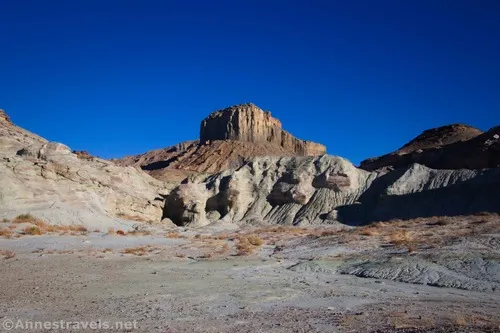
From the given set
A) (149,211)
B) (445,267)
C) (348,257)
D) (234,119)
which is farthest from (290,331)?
(234,119)

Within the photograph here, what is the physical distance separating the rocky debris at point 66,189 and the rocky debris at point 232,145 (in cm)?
4907

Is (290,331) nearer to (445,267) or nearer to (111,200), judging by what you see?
(445,267)

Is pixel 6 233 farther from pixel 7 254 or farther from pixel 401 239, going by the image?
pixel 401 239

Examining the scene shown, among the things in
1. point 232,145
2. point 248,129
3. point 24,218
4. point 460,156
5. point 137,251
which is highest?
point 248,129

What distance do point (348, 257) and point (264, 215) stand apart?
2779 centimetres

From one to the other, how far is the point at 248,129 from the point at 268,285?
101750mm

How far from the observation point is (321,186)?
42.8 metres

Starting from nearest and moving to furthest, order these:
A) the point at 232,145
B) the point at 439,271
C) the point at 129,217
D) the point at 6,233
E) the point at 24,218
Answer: the point at 439,271
the point at 6,233
the point at 24,218
the point at 129,217
the point at 232,145

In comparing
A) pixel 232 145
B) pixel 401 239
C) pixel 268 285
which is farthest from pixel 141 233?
pixel 232 145

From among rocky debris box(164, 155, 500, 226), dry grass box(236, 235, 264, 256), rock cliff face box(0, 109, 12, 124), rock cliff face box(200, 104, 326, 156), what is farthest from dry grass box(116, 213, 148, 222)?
rock cliff face box(200, 104, 326, 156)

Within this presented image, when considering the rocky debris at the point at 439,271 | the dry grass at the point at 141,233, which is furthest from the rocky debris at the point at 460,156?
the rocky debris at the point at 439,271

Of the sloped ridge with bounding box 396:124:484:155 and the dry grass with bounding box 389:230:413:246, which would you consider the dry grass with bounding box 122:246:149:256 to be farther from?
the sloped ridge with bounding box 396:124:484:155

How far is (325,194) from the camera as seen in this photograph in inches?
1652

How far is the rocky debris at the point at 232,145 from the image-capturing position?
95.2 meters
